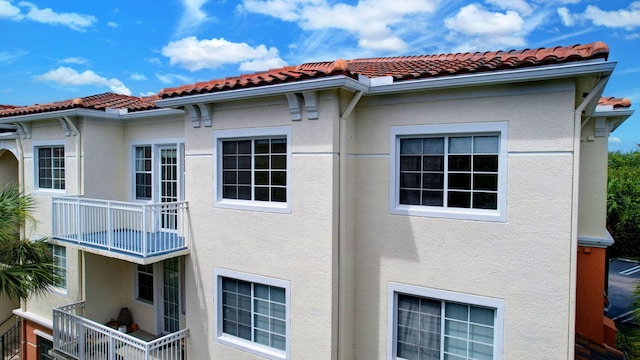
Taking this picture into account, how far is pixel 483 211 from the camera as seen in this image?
655 centimetres

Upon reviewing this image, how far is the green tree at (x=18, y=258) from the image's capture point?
867cm

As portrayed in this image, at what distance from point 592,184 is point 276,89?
8.56m

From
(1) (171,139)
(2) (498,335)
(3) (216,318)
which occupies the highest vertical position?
(1) (171,139)

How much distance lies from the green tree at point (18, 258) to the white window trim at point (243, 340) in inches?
180

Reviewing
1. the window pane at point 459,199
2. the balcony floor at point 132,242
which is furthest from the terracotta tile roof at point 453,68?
the balcony floor at point 132,242

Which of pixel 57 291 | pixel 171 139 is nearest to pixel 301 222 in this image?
pixel 171 139

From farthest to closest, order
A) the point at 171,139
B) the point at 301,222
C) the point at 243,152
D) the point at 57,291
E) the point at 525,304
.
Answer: the point at 57,291 < the point at 171,139 < the point at 243,152 < the point at 301,222 < the point at 525,304

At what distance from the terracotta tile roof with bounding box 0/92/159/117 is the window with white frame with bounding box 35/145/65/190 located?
124 cm

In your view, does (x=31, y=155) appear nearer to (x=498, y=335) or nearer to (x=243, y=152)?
(x=243, y=152)

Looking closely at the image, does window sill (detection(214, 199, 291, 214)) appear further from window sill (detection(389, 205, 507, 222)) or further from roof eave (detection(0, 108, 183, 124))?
roof eave (detection(0, 108, 183, 124))

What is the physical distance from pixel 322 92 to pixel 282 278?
3.71 metres

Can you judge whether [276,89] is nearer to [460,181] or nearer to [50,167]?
[460,181]

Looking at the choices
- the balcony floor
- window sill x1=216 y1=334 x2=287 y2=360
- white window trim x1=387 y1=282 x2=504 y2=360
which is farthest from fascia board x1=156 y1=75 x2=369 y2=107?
window sill x1=216 y1=334 x2=287 y2=360

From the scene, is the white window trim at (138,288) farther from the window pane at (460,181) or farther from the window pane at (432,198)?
the window pane at (460,181)
